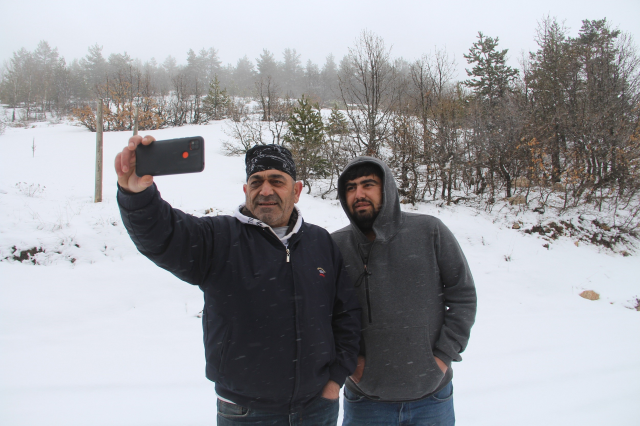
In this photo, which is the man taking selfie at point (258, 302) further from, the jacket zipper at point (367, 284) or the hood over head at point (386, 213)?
the hood over head at point (386, 213)

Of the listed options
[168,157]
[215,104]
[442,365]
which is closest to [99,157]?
[168,157]

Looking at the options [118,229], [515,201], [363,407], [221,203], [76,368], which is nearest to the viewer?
[363,407]

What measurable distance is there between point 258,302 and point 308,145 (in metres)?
12.6

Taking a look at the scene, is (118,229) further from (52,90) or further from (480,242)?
(52,90)

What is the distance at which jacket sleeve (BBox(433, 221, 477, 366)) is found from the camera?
181 centimetres

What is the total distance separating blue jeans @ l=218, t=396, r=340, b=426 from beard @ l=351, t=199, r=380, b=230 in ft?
3.36

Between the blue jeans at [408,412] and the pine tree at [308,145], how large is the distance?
1134 centimetres

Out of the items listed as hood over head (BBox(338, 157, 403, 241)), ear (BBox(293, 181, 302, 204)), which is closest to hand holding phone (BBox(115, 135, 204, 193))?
ear (BBox(293, 181, 302, 204))

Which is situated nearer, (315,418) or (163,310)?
(315,418)

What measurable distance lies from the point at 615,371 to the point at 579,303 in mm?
2835

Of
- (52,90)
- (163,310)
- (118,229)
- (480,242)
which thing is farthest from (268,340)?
(52,90)

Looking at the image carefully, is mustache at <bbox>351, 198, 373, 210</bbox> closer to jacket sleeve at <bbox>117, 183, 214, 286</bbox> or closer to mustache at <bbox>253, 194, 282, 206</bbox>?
mustache at <bbox>253, 194, 282, 206</bbox>

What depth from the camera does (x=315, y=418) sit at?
1569 mm

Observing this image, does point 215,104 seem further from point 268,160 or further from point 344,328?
point 344,328
